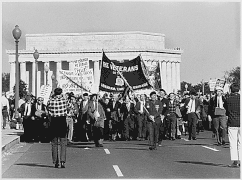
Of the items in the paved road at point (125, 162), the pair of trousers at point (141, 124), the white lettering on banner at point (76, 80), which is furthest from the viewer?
the white lettering on banner at point (76, 80)

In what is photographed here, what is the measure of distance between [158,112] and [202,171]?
593 centimetres

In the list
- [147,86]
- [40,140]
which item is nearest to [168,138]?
[147,86]

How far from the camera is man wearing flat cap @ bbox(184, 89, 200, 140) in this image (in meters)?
22.5

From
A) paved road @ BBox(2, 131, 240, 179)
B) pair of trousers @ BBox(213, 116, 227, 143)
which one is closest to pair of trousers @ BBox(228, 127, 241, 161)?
paved road @ BBox(2, 131, 240, 179)

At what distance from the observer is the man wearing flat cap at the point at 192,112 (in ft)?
73.7

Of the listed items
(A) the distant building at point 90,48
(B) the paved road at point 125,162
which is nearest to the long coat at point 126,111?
(B) the paved road at point 125,162

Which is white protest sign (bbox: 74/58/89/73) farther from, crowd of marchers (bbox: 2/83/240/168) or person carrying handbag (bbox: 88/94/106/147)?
person carrying handbag (bbox: 88/94/106/147)

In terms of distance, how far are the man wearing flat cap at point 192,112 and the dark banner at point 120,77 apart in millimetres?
2351

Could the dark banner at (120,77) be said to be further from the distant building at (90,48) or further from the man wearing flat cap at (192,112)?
the distant building at (90,48)

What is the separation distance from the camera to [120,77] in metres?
21.3

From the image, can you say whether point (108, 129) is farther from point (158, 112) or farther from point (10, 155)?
point (10, 155)

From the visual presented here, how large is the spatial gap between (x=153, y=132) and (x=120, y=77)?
11.7 ft

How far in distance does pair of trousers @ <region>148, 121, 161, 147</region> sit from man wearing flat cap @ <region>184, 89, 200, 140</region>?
13.9ft

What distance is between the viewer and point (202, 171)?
41.3 feet
